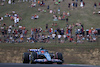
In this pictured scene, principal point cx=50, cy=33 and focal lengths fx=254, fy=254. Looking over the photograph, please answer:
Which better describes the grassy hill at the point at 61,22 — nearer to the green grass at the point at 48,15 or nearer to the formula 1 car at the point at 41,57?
the green grass at the point at 48,15

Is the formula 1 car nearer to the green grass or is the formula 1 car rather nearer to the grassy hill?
the grassy hill

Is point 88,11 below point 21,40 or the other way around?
the other way around

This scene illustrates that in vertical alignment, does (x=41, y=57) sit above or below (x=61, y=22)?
below

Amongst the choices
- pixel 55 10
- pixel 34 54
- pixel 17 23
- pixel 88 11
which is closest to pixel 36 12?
pixel 55 10

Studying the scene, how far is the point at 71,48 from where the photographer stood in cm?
1911

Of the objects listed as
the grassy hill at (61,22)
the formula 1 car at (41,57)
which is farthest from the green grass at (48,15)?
the formula 1 car at (41,57)

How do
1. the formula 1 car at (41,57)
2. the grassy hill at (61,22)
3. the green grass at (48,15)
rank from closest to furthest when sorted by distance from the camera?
the formula 1 car at (41,57) → the grassy hill at (61,22) → the green grass at (48,15)

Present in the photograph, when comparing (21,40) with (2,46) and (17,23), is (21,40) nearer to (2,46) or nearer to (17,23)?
(2,46)

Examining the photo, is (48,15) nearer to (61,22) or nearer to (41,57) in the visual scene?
(61,22)

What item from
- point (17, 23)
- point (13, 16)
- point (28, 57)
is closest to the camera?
point (28, 57)

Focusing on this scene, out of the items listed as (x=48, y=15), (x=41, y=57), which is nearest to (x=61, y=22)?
(x=48, y=15)

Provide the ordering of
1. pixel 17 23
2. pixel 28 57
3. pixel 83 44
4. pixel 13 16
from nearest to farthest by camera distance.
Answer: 1. pixel 28 57
2. pixel 83 44
3. pixel 17 23
4. pixel 13 16

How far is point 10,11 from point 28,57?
18.2 metres

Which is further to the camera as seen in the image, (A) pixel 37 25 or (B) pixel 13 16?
(B) pixel 13 16
